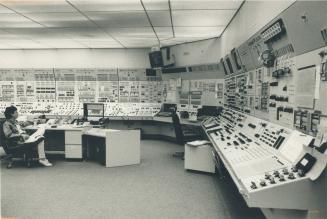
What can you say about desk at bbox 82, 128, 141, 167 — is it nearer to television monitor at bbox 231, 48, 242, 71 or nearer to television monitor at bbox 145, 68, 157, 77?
television monitor at bbox 231, 48, 242, 71

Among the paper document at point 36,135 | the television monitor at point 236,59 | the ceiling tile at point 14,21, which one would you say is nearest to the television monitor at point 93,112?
the paper document at point 36,135

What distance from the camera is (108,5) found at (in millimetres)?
4078

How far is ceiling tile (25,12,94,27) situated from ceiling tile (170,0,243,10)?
1453mm

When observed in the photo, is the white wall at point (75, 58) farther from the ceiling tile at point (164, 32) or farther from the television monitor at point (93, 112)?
the television monitor at point (93, 112)

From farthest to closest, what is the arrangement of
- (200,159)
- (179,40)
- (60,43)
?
(60,43)
(179,40)
(200,159)

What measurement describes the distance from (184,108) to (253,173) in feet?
16.1

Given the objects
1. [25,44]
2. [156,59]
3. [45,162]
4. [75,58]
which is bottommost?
[45,162]

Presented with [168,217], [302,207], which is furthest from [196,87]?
[302,207]

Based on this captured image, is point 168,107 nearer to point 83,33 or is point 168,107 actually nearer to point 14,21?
point 83,33

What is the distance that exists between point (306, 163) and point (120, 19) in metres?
3.69

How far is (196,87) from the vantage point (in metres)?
6.94

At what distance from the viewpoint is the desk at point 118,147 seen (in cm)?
510

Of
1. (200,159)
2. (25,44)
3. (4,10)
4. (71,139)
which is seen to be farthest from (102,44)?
(200,159)

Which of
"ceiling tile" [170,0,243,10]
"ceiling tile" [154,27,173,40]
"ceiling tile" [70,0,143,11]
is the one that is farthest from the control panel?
"ceiling tile" [154,27,173,40]
